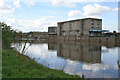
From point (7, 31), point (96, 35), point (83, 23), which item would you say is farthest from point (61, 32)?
point (7, 31)

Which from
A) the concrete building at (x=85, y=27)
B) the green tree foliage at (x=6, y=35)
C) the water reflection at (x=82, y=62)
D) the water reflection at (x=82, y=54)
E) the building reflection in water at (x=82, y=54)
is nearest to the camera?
the water reflection at (x=82, y=62)

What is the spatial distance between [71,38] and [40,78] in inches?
2549

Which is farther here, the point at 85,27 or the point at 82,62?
the point at 85,27

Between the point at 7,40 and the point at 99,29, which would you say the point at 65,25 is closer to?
the point at 99,29

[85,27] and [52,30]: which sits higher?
[52,30]

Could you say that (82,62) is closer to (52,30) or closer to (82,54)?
(82,54)

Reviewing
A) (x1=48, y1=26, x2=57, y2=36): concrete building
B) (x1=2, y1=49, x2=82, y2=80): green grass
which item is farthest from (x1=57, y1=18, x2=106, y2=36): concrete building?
(x1=2, y1=49, x2=82, y2=80): green grass

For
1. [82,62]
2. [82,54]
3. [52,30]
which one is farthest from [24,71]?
[52,30]

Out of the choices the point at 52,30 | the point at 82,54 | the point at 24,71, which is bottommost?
the point at 82,54

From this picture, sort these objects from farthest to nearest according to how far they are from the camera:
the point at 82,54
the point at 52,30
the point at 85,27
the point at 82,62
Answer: the point at 52,30
the point at 85,27
the point at 82,54
the point at 82,62

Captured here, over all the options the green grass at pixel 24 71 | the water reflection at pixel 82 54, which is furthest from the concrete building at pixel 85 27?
the green grass at pixel 24 71

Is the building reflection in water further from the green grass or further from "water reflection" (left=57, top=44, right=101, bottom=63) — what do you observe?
the green grass

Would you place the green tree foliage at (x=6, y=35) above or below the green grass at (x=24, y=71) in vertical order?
above

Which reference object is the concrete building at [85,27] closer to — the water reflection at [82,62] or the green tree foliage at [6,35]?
the water reflection at [82,62]
